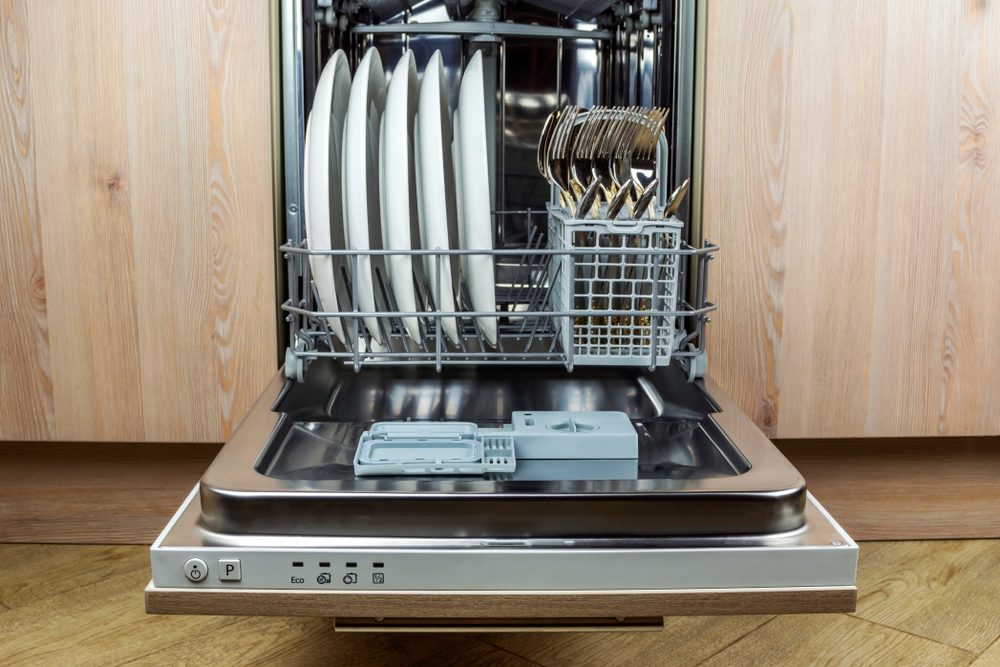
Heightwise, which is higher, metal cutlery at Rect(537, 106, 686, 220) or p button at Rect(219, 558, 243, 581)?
metal cutlery at Rect(537, 106, 686, 220)

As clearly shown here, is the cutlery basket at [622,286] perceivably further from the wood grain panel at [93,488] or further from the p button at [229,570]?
the wood grain panel at [93,488]

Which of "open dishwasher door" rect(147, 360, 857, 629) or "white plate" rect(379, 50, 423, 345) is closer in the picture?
"open dishwasher door" rect(147, 360, 857, 629)

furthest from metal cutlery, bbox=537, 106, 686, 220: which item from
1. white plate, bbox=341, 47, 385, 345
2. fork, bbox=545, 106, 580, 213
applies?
white plate, bbox=341, 47, 385, 345

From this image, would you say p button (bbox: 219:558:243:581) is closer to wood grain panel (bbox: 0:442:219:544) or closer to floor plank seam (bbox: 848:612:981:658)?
wood grain panel (bbox: 0:442:219:544)

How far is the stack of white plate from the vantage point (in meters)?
0.95

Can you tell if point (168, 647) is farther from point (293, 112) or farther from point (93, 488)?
point (293, 112)

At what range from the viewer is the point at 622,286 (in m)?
0.94

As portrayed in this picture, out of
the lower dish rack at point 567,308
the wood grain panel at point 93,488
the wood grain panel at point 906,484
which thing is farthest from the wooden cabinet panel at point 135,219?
the wood grain panel at point 906,484

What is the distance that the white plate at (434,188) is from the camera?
968 mm

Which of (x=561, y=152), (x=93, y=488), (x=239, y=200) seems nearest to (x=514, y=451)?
(x=561, y=152)

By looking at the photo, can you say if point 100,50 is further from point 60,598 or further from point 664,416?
point 664,416

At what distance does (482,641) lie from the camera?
1345mm

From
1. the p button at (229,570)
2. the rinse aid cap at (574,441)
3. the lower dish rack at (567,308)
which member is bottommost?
the p button at (229,570)

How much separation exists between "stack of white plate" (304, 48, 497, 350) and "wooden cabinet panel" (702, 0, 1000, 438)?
464 millimetres
